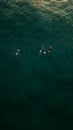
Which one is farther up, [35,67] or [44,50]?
[44,50]

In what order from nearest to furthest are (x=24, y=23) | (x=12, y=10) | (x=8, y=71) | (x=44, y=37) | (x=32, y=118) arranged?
1. (x=32, y=118)
2. (x=8, y=71)
3. (x=44, y=37)
4. (x=24, y=23)
5. (x=12, y=10)

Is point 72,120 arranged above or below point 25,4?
below

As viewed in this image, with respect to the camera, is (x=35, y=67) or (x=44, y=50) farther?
(x=44, y=50)

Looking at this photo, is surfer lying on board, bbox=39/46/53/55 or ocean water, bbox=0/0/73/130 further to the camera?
surfer lying on board, bbox=39/46/53/55

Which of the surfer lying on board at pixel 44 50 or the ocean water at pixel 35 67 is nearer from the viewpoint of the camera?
the ocean water at pixel 35 67

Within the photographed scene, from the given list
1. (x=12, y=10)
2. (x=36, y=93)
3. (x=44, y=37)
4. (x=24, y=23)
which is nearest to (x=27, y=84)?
(x=36, y=93)

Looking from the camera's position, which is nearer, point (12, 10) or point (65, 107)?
point (65, 107)

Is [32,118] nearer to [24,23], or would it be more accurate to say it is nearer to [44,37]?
[44,37]

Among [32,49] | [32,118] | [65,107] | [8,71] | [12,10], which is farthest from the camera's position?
[12,10]
